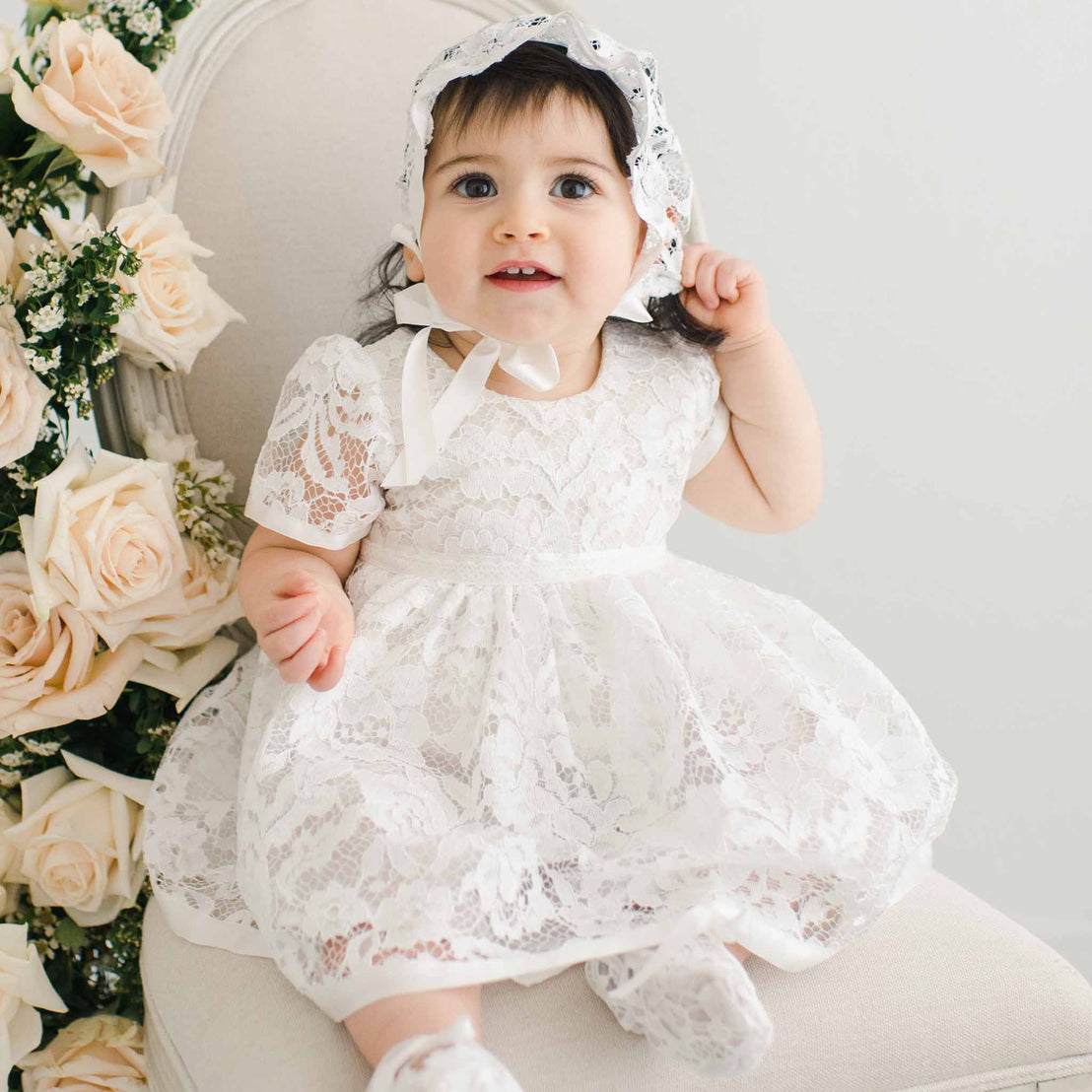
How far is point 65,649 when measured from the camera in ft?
3.09

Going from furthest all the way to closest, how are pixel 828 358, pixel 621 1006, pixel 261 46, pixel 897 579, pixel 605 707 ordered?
pixel 897 579, pixel 828 358, pixel 261 46, pixel 605 707, pixel 621 1006

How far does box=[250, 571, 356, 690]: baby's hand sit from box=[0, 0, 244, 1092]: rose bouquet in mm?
140

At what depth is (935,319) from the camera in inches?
61.6

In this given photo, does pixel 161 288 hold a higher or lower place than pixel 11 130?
lower

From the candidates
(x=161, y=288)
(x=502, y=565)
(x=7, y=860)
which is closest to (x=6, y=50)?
(x=161, y=288)

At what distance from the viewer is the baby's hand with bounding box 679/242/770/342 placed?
103 centimetres

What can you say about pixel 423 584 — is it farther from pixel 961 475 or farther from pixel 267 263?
pixel 961 475

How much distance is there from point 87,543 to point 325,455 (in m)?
0.20

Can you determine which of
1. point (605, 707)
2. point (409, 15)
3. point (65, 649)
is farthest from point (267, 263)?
point (605, 707)

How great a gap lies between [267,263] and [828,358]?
81 cm

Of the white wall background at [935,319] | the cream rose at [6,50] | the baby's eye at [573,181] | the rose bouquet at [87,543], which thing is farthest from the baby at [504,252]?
the white wall background at [935,319]

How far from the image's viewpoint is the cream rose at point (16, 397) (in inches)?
34.8

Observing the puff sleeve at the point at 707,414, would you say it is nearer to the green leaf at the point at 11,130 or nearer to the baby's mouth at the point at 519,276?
the baby's mouth at the point at 519,276

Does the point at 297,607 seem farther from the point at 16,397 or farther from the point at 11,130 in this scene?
the point at 11,130
